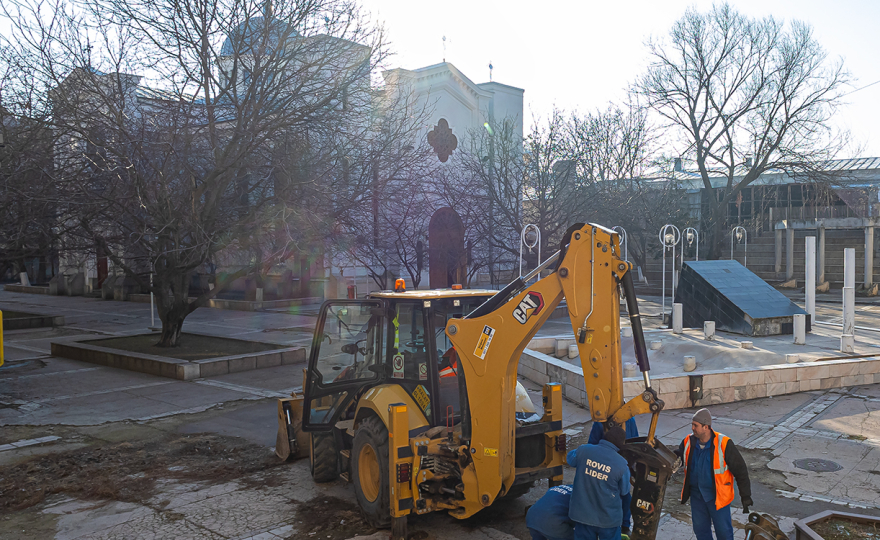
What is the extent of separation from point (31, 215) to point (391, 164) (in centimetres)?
782

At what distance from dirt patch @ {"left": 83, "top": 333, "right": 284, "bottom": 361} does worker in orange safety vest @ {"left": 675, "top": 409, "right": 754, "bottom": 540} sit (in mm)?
11646

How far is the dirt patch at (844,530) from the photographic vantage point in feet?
16.9

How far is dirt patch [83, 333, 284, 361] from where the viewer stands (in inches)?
576

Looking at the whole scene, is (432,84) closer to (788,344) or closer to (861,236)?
(788,344)

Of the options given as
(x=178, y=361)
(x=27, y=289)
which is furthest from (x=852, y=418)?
(x=27, y=289)

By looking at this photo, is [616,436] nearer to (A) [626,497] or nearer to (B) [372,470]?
(A) [626,497]

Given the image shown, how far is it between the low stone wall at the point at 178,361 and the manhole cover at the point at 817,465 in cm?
1085

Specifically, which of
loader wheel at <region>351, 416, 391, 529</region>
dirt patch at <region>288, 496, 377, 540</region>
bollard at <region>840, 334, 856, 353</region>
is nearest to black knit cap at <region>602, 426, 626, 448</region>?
loader wheel at <region>351, 416, 391, 529</region>

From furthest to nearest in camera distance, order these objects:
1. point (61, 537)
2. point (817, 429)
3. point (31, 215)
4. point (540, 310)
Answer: point (31, 215)
point (817, 429)
point (61, 537)
point (540, 310)

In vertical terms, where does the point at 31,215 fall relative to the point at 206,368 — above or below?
above

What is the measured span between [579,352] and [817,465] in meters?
4.76

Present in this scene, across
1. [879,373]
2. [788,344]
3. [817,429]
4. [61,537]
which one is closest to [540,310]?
[61,537]

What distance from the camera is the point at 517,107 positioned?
3762cm

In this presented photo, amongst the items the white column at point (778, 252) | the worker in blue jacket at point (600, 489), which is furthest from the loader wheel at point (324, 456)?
the white column at point (778, 252)
